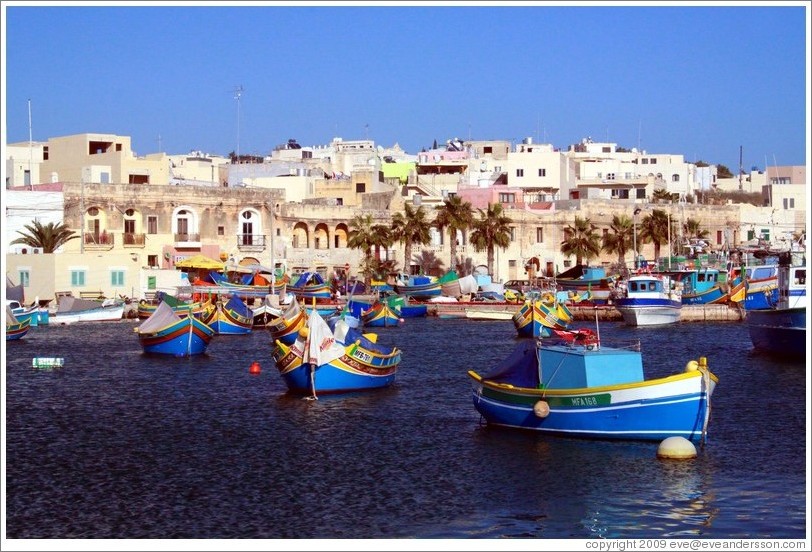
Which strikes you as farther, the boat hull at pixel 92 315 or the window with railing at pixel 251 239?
the window with railing at pixel 251 239

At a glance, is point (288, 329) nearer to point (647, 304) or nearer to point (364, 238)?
point (647, 304)

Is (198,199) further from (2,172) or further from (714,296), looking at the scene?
(2,172)

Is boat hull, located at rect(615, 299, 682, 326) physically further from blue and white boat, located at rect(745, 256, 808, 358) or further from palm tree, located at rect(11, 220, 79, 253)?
palm tree, located at rect(11, 220, 79, 253)

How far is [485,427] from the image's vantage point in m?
29.7

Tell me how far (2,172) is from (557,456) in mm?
12293

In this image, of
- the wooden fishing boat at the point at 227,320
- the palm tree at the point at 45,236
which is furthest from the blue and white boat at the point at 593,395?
the palm tree at the point at 45,236

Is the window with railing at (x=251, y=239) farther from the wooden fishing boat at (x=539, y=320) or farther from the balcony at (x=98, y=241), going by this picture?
the wooden fishing boat at (x=539, y=320)

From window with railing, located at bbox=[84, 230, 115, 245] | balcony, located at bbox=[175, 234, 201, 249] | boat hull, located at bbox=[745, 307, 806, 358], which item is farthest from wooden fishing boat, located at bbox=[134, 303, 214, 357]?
balcony, located at bbox=[175, 234, 201, 249]

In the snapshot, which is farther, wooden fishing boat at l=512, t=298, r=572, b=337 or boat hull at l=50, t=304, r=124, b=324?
boat hull at l=50, t=304, r=124, b=324

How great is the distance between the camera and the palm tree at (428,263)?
292ft

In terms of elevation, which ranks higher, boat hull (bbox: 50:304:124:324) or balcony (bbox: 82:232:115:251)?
balcony (bbox: 82:232:115:251)

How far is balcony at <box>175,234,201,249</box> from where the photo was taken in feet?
260

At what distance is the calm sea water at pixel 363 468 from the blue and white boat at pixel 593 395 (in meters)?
0.45

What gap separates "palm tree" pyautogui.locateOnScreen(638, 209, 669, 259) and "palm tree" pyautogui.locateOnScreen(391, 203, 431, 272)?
17306 millimetres
